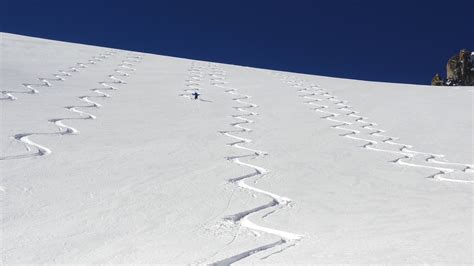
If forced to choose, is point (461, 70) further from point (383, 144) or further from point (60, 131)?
point (60, 131)

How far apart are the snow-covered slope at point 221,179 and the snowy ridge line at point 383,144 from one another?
0.07 feet

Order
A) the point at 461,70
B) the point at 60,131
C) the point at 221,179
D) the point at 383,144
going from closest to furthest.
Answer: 1. the point at 221,179
2. the point at 60,131
3. the point at 383,144
4. the point at 461,70

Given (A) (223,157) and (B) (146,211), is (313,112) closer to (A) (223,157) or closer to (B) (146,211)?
(A) (223,157)

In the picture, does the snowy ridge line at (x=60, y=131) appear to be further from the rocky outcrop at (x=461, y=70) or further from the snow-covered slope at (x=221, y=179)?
the rocky outcrop at (x=461, y=70)

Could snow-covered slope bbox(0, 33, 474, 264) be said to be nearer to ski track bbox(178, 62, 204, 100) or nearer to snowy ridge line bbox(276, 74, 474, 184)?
snowy ridge line bbox(276, 74, 474, 184)

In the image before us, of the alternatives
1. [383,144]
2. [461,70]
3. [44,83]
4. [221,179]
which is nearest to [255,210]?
[221,179]

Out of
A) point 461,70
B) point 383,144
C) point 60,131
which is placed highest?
point 461,70

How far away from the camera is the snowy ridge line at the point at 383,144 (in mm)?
3494

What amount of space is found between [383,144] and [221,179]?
6.61 ft

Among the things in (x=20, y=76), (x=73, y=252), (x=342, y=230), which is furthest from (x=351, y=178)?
(x=20, y=76)

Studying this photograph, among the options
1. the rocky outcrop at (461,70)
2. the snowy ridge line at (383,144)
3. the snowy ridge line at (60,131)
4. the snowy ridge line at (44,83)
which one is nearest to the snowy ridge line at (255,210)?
the snowy ridge line at (383,144)

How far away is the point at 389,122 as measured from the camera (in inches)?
228

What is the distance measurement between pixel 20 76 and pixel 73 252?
5259 millimetres

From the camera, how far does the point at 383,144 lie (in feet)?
14.6
